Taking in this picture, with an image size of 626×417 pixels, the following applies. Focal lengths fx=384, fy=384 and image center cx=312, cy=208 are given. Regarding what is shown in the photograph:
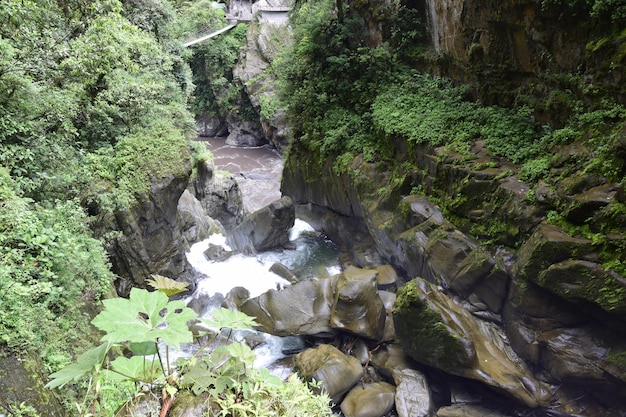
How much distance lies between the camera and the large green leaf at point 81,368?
1.65m

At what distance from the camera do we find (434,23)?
11195 mm

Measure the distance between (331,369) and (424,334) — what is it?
1.92 metres

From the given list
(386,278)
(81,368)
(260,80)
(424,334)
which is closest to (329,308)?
(386,278)

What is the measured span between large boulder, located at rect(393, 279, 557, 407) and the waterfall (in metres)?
7.35

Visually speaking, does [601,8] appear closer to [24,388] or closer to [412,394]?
[412,394]

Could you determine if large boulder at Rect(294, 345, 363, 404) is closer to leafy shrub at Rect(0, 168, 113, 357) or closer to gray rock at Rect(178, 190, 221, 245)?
leafy shrub at Rect(0, 168, 113, 357)

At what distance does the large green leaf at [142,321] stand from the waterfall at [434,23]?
11.4 meters

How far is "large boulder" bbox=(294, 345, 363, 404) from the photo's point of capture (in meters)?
7.33

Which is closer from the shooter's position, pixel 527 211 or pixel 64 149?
pixel 64 149

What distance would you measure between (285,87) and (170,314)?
13.9 metres

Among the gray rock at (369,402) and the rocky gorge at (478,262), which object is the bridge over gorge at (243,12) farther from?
the gray rock at (369,402)

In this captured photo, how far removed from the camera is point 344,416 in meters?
7.16

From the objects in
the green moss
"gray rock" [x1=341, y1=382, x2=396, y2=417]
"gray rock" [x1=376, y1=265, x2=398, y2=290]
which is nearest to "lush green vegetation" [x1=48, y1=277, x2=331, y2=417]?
the green moss

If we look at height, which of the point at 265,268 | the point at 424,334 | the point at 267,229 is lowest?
the point at 265,268
